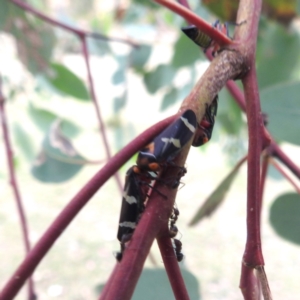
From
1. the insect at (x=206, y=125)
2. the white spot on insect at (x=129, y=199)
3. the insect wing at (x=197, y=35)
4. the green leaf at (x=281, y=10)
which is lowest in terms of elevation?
the white spot on insect at (x=129, y=199)

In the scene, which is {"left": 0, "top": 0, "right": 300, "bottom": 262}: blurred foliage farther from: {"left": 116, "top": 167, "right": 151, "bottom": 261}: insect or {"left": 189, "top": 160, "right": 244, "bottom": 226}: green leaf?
{"left": 116, "top": 167, "right": 151, "bottom": 261}: insect

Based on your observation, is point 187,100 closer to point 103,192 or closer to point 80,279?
point 80,279

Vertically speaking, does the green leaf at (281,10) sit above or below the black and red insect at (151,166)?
above

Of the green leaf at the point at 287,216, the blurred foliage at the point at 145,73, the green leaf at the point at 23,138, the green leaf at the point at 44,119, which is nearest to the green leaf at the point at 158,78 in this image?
the blurred foliage at the point at 145,73

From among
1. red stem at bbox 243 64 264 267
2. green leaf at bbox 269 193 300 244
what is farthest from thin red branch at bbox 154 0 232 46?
green leaf at bbox 269 193 300 244

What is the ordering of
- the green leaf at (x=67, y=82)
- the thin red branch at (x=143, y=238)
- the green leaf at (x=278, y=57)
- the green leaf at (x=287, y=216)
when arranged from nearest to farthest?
the thin red branch at (x=143, y=238)
the green leaf at (x=287, y=216)
the green leaf at (x=278, y=57)
the green leaf at (x=67, y=82)

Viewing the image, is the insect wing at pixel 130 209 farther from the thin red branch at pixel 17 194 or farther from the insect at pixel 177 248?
the thin red branch at pixel 17 194

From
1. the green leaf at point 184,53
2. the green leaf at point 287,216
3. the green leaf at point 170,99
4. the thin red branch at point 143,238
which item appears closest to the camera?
the thin red branch at point 143,238
